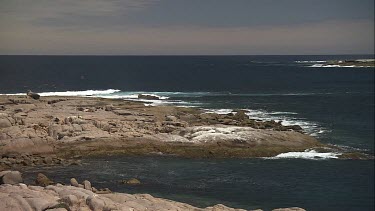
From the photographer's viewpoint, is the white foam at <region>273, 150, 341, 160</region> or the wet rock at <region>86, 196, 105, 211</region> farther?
the white foam at <region>273, 150, 341, 160</region>

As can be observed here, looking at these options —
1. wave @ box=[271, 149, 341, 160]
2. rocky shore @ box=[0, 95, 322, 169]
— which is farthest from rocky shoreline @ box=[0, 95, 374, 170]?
wave @ box=[271, 149, 341, 160]

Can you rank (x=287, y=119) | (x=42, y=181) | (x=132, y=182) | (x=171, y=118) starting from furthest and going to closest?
(x=287, y=119), (x=171, y=118), (x=132, y=182), (x=42, y=181)

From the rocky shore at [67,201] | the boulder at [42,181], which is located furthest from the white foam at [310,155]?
the boulder at [42,181]

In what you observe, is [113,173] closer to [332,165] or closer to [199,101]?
[332,165]

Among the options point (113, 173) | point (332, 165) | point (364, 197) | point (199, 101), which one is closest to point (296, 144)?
point (332, 165)

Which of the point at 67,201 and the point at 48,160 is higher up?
the point at 67,201

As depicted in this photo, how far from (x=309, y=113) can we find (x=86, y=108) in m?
37.8

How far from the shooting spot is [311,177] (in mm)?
44406

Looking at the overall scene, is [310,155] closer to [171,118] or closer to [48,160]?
[171,118]

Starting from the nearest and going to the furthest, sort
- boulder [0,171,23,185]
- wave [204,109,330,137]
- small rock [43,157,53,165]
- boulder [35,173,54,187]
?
boulder [0,171,23,185]
boulder [35,173,54,187]
small rock [43,157,53,165]
wave [204,109,330,137]

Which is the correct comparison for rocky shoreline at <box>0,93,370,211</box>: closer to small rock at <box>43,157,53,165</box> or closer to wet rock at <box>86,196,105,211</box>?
small rock at <box>43,157,53,165</box>

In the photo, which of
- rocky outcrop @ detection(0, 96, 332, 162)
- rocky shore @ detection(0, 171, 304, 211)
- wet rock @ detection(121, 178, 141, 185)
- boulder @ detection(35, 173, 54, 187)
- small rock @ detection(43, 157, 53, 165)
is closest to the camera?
rocky shore @ detection(0, 171, 304, 211)

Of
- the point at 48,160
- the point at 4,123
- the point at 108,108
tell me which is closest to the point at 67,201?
the point at 48,160

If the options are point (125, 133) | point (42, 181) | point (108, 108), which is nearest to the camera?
point (42, 181)
